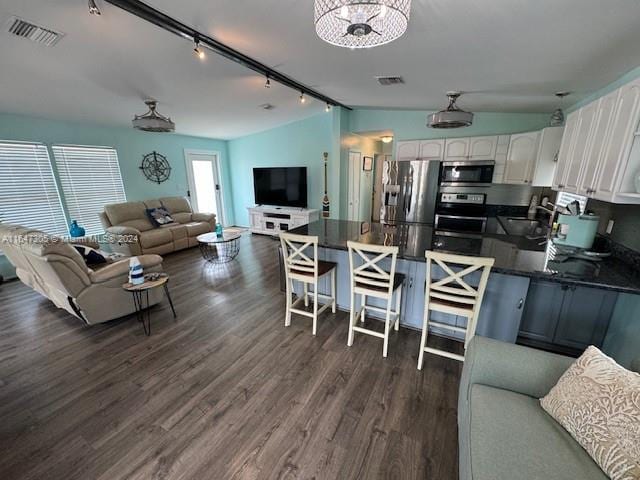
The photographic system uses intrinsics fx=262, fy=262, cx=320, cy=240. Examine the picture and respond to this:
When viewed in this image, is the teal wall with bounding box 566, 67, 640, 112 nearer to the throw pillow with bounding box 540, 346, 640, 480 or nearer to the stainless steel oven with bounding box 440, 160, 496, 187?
the stainless steel oven with bounding box 440, 160, 496, 187

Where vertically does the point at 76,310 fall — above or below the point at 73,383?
above

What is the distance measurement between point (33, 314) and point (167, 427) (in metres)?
2.73

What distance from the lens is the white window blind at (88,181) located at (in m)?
4.46

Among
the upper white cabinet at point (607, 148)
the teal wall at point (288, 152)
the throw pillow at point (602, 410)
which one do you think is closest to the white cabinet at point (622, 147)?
the upper white cabinet at point (607, 148)

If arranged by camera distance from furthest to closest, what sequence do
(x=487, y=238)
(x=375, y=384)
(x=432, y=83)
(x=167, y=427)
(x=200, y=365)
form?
(x=432, y=83) → (x=487, y=238) → (x=200, y=365) → (x=375, y=384) → (x=167, y=427)

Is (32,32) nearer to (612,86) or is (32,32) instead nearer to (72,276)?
(72,276)

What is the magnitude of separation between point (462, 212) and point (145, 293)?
4.80m

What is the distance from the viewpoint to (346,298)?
3.01 meters

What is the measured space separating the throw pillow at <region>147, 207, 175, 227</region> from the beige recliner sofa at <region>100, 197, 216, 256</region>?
87mm

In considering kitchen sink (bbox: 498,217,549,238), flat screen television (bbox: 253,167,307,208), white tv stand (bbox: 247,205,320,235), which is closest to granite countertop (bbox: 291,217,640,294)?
kitchen sink (bbox: 498,217,549,238)

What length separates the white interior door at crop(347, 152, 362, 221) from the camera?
6.07 metres

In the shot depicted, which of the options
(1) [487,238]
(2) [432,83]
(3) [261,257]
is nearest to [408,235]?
(1) [487,238]

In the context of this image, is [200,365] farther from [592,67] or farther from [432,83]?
[592,67]

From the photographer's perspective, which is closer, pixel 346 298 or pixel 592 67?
pixel 592 67
